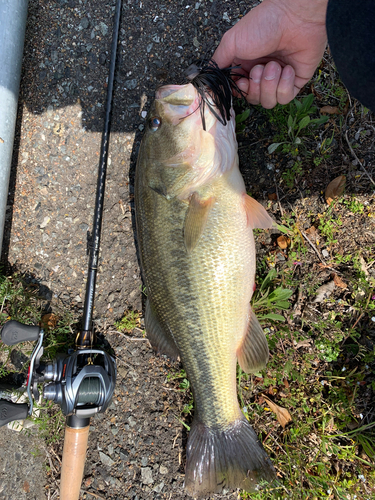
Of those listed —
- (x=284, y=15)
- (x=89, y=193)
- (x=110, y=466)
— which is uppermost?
(x=284, y=15)

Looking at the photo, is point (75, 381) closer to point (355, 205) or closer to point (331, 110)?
point (355, 205)

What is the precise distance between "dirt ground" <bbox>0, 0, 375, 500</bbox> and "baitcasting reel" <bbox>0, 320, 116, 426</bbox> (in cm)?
42

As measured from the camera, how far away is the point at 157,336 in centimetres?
226

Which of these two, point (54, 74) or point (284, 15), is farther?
point (54, 74)

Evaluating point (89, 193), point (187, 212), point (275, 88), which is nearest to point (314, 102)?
point (275, 88)

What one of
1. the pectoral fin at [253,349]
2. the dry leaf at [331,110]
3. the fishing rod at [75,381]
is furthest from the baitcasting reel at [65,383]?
the dry leaf at [331,110]

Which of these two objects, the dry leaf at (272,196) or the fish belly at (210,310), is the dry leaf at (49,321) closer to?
the fish belly at (210,310)

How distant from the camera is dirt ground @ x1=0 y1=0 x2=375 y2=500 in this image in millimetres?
2578

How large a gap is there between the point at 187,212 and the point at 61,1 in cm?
230

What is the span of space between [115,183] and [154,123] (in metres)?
0.83

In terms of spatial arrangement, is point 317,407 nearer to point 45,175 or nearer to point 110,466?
point 110,466

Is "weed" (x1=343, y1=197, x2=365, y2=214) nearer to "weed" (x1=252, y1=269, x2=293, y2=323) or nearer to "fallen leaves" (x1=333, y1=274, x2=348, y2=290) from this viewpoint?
"fallen leaves" (x1=333, y1=274, x2=348, y2=290)

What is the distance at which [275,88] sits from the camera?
2.20 m

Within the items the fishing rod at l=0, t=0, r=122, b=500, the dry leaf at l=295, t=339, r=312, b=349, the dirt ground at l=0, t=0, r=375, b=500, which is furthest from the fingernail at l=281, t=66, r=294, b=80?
the dry leaf at l=295, t=339, r=312, b=349
